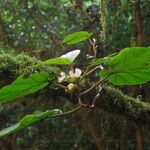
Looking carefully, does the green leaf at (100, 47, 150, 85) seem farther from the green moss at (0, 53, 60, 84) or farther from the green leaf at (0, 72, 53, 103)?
the green moss at (0, 53, 60, 84)

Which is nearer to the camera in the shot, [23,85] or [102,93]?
[23,85]

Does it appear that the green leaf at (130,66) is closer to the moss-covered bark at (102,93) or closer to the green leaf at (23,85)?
the green leaf at (23,85)

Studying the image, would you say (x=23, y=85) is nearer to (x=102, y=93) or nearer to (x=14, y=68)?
(x=14, y=68)

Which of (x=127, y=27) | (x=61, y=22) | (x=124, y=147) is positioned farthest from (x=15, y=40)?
(x=124, y=147)

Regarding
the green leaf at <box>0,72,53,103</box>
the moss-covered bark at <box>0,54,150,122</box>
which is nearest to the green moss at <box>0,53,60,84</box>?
the moss-covered bark at <box>0,54,150,122</box>

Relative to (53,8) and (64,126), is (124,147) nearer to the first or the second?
(64,126)

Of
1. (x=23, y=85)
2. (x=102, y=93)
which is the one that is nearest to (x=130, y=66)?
(x=23, y=85)
